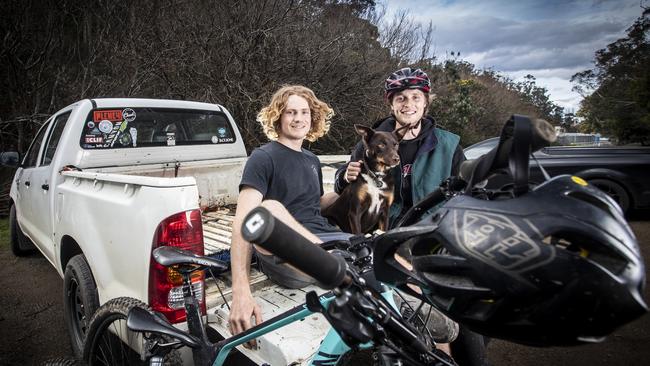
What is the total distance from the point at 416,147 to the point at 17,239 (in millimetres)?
6182

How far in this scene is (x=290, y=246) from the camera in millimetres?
699

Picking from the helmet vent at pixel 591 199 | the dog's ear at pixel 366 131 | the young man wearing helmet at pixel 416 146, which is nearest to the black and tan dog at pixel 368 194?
the dog's ear at pixel 366 131

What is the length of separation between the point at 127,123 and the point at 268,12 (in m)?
6.78

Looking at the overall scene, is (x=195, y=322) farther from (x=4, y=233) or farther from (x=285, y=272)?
(x=4, y=233)

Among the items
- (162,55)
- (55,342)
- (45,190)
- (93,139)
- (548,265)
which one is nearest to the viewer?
(548,265)

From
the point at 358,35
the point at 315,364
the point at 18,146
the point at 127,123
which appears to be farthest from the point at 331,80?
the point at 315,364

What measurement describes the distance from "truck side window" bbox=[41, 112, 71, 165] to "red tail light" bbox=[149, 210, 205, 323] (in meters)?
2.89

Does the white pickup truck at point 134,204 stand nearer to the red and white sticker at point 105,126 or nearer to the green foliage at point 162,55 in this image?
the red and white sticker at point 105,126

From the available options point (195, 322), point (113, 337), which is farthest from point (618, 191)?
point (113, 337)

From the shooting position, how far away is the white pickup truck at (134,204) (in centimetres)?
187

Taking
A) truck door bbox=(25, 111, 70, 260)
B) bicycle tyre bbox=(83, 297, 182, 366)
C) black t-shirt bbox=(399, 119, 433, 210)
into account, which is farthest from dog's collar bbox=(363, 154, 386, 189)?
truck door bbox=(25, 111, 70, 260)

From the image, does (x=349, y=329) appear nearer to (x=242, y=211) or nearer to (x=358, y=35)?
(x=242, y=211)

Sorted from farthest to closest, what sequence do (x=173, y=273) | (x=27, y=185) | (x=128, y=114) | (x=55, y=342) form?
(x=27, y=185), (x=128, y=114), (x=55, y=342), (x=173, y=273)

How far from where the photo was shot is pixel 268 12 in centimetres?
943
